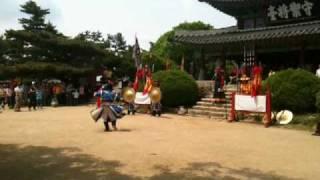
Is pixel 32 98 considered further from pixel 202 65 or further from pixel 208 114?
pixel 208 114

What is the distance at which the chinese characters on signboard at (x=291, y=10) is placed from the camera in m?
27.5

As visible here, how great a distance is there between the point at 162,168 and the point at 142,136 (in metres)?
4.85

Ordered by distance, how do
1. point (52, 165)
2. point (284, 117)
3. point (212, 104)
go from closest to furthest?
point (52, 165), point (284, 117), point (212, 104)

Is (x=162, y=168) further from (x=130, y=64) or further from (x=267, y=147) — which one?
(x=130, y=64)

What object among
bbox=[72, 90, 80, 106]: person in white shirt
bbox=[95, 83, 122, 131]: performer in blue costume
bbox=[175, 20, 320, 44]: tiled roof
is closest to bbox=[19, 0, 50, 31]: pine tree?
bbox=[72, 90, 80, 106]: person in white shirt

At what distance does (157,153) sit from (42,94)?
21633mm

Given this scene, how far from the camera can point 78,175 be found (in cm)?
873

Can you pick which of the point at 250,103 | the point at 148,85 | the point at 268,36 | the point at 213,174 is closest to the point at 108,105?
the point at 250,103

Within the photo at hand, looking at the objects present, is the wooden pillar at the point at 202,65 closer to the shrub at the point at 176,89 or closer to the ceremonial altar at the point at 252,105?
the shrub at the point at 176,89

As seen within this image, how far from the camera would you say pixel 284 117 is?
1855cm

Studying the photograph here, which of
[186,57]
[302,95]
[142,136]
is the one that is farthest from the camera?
[186,57]

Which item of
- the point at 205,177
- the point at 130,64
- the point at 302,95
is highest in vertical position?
the point at 130,64

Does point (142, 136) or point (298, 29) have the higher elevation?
point (298, 29)

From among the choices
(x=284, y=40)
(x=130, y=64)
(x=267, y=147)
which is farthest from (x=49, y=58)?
(x=267, y=147)
